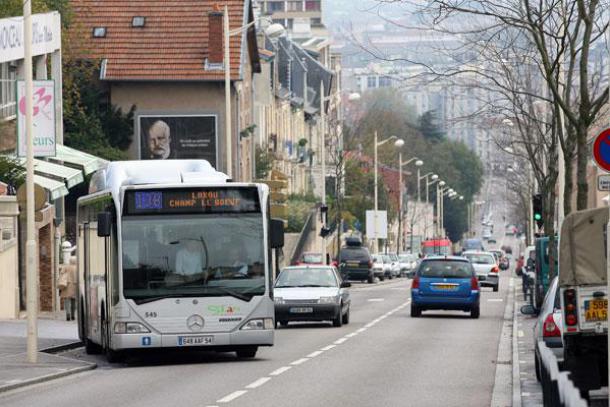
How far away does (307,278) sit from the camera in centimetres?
3750

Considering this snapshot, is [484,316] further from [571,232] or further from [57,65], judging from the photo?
[571,232]

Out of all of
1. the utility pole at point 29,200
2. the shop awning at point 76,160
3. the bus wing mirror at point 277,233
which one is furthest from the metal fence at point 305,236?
the utility pole at point 29,200

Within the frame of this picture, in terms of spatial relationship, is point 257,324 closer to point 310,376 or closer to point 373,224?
point 310,376

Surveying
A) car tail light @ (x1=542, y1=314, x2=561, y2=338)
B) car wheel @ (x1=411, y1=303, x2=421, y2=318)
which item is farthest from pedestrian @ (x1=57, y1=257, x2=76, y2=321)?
car tail light @ (x1=542, y1=314, x2=561, y2=338)

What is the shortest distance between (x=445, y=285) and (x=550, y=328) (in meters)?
22.4

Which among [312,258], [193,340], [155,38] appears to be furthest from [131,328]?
[312,258]

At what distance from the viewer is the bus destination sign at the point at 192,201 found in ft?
80.2

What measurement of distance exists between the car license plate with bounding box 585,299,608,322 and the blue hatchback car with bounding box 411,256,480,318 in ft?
79.9

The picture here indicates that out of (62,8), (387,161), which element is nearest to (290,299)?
(62,8)

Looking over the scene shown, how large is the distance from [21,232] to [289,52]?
57.9m

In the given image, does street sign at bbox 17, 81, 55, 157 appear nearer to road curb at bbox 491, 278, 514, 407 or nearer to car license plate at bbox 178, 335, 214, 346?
car license plate at bbox 178, 335, 214, 346

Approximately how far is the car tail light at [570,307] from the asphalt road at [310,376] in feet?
5.60

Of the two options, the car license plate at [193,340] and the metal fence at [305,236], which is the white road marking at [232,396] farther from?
the metal fence at [305,236]

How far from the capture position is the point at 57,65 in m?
50.4
